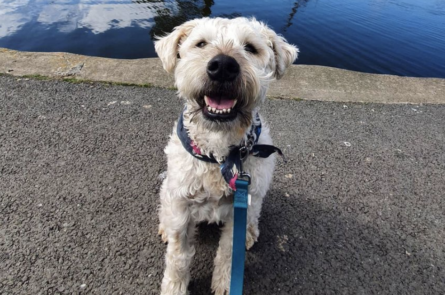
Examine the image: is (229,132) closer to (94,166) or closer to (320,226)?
(320,226)

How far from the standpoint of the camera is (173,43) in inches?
93.6

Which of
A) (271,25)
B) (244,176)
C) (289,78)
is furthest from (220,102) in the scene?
(271,25)

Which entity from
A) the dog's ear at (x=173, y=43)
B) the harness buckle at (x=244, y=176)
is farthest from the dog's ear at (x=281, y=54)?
the harness buckle at (x=244, y=176)

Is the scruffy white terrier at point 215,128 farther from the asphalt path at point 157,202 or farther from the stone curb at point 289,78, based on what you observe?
the stone curb at point 289,78

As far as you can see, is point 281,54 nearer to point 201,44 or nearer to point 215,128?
point 201,44

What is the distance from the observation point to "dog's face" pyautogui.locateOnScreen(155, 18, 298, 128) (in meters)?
1.86

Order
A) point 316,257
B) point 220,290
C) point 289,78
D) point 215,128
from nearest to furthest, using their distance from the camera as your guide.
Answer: point 215,128 → point 220,290 → point 316,257 → point 289,78

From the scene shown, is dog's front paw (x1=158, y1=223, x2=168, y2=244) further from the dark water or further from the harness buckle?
the dark water

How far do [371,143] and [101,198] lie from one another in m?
4.02

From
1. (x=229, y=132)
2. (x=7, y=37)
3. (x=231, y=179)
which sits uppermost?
(x=229, y=132)

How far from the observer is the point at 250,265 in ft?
8.98

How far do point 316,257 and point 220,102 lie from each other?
188 cm

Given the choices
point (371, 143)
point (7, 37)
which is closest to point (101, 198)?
point (371, 143)

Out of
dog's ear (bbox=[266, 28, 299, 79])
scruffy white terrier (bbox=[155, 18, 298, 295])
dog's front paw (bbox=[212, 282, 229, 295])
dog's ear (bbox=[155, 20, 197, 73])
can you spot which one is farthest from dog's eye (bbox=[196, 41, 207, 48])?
dog's front paw (bbox=[212, 282, 229, 295])
